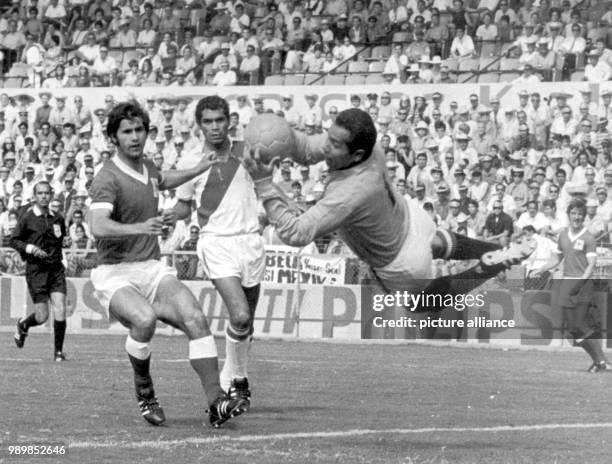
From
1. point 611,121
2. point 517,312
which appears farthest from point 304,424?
point 611,121

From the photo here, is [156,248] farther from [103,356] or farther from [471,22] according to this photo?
[471,22]

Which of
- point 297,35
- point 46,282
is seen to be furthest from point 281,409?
point 297,35

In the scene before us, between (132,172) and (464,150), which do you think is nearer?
(132,172)

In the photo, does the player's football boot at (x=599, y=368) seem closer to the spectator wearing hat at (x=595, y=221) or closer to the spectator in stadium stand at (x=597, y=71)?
the spectator wearing hat at (x=595, y=221)

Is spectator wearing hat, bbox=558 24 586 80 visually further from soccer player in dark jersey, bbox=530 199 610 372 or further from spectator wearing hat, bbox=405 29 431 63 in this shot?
soccer player in dark jersey, bbox=530 199 610 372

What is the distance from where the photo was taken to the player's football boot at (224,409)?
10.3 meters

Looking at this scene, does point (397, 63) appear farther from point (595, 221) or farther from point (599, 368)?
point (599, 368)

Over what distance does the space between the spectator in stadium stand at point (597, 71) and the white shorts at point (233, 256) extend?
14.0 metres

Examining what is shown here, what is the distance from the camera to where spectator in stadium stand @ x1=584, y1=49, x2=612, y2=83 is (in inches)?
963

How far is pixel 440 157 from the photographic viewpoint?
78.6ft

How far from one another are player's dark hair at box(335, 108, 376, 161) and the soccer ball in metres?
0.39

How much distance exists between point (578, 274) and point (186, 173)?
306 inches

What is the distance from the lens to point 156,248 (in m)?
10.9

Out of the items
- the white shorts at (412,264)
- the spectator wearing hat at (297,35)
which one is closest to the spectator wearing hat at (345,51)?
the spectator wearing hat at (297,35)
